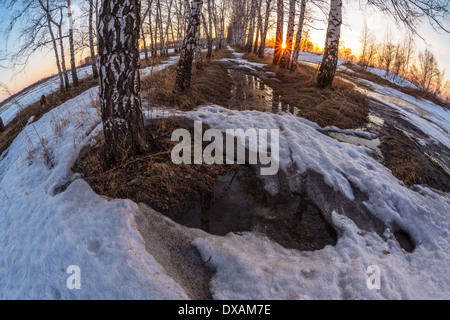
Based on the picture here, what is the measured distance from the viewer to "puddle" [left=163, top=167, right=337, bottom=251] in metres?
2.74

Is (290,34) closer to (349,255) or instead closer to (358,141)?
(358,141)

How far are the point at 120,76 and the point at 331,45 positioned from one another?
23.4ft

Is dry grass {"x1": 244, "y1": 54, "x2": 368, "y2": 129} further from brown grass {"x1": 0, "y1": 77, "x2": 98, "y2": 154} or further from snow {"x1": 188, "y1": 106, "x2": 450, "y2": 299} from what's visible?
brown grass {"x1": 0, "y1": 77, "x2": 98, "y2": 154}

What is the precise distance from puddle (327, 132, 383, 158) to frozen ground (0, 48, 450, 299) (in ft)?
3.94

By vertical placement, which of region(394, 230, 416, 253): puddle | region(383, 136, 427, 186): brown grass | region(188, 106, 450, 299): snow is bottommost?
region(394, 230, 416, 253): puddle

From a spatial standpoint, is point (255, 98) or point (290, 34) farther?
point (290, 34)

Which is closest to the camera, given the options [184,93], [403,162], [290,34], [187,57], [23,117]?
[403,162]

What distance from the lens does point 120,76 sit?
3.08 meters

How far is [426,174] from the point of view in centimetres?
411

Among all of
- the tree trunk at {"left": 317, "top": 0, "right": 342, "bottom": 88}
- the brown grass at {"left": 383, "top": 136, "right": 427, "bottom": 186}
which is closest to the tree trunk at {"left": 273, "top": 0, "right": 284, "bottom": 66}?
the tree trunk at {"left": 317, "top": 0, "right": 342, "bottom": 88}

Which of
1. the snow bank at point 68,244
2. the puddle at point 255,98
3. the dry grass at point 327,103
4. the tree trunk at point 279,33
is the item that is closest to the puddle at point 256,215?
the snow bank at point 68,244

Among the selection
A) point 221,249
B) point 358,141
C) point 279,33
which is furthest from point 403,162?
point 279,33

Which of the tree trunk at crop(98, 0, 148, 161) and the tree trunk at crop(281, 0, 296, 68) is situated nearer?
the tree trunk at crop(98, 0, 148, 161)

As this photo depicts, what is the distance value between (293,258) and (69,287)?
2160mm
